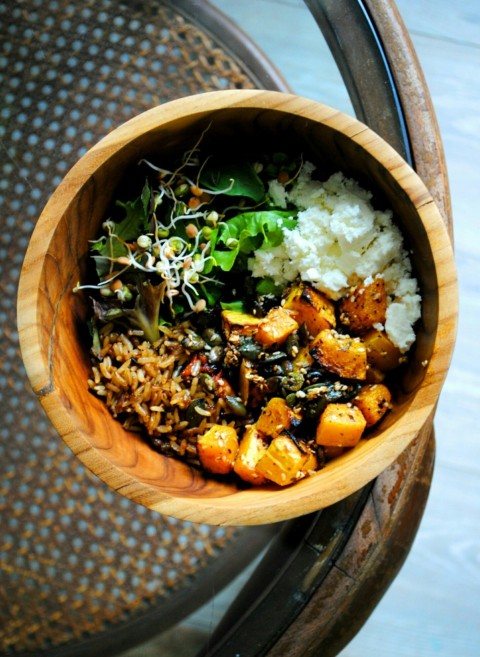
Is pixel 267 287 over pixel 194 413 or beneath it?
over

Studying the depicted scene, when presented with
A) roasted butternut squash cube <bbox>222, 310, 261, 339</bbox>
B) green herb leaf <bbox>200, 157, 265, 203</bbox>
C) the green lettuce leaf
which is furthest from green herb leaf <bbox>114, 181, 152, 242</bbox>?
roasted butternut squash cube <bbox>222, 310, 261, 339</bbox>

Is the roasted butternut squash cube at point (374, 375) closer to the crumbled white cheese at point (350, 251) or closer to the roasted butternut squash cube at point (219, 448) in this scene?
the crumbled white cheese at point (350, 251)

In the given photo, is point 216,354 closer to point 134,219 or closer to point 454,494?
point 134,219

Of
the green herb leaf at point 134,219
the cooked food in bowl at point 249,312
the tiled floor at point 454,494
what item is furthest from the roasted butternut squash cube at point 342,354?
the tiled floor at point 454,494

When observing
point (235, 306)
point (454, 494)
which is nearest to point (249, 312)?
point (235, 306)

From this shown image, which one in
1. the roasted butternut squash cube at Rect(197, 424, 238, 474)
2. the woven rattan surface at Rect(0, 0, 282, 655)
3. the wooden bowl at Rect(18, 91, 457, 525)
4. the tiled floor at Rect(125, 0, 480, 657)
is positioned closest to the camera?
the wooden bowl at Rect(18, 91, 457, 525)

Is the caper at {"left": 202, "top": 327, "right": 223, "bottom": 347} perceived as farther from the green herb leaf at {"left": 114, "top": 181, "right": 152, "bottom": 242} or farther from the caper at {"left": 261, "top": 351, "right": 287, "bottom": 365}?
the green herb leaf at {"left": 114, "top": 181, "right": 152, "bottom": 242}
